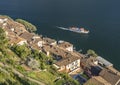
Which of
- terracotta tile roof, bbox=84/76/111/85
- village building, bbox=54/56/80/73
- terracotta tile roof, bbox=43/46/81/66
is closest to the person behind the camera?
terracotta tile roof, bbox=84/76/111/85

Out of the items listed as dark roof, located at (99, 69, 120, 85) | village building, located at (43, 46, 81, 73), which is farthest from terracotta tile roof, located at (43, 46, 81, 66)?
dark roof, located at (99, 69, 120, 85)

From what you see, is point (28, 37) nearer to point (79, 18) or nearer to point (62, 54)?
point (62, 54)

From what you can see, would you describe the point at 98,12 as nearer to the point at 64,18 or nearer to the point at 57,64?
the point at 64,18

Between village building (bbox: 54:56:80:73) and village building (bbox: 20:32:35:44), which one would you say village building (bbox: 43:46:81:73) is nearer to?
village building (bbox: 54:56:80:73)

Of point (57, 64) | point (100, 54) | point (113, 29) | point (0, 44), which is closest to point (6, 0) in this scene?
point (113, 29)

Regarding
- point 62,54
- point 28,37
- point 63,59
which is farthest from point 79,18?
point 63,59

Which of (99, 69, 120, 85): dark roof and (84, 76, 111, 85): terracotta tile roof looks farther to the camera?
(99, 69, 120, 85): dark roof

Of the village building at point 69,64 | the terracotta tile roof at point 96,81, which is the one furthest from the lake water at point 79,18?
the terracotta tile roof at point 96,81
